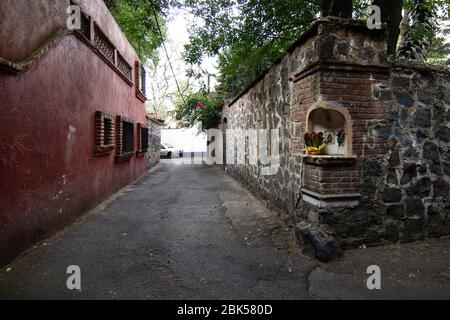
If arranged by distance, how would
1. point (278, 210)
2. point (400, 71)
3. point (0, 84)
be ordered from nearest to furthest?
point (0, 84) < point (400, 71) < point (278, 210)

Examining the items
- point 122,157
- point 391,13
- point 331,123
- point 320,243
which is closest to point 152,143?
point 122,157

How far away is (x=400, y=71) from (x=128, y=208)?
18.1 feet

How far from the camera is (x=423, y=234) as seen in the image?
4.08 meters

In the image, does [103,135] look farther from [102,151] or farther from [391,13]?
[391,13]

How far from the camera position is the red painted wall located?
3.34 m

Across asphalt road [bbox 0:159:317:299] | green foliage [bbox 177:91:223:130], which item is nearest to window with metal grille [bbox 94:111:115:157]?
asphalt road [bbox 0:159:317:299]

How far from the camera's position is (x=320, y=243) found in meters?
3.45

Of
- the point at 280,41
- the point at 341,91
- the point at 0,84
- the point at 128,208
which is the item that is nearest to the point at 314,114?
the point at 341,91

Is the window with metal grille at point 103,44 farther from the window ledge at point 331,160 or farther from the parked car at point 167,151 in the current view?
the parked car at point 167,151

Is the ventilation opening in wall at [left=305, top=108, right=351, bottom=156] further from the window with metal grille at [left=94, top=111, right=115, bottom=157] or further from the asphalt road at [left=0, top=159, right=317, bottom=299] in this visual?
the window with metal grille at [left=94, top=111, right=115, bottom=157]

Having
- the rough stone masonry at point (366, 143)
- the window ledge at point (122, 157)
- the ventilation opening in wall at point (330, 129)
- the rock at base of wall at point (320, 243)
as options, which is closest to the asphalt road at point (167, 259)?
the rock at base of wall at point (320, 243)

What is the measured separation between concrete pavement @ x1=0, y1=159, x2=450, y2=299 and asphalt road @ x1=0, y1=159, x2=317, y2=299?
1cm

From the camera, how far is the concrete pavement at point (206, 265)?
276 centimetres

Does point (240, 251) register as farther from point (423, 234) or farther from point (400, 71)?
point (400, 71)
